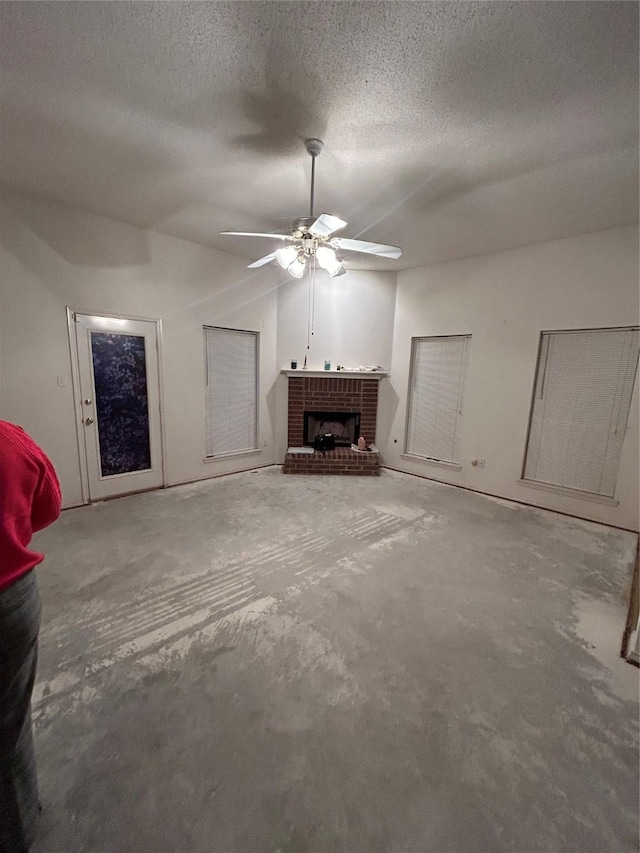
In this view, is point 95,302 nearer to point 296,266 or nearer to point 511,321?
point 296,266

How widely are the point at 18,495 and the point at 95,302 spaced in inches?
129

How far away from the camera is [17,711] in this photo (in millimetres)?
909

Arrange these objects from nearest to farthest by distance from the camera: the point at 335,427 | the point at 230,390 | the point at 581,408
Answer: the point at 581,408, the point at 230,390, the point at 335,427

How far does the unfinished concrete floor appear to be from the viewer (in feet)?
3.67

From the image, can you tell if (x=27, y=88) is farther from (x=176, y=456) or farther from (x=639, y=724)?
(x=639, y=724)

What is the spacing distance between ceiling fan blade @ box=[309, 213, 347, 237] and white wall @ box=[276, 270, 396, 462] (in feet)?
9.11

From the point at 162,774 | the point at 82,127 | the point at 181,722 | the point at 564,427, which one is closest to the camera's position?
the point at 162,774

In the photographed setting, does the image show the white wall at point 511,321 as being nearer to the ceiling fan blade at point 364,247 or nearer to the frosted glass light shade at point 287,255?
the ceiling fan blade at point 364,247

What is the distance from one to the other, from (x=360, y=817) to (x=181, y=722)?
0.75 metres

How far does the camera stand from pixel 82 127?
6.82ft

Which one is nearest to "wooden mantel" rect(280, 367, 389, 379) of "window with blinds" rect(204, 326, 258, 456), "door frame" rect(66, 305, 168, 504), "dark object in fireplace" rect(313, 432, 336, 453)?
"window with blinds" rect(204, 326, 258, 456)

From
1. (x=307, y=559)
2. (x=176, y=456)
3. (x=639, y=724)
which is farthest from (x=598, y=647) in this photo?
(x=176, y=456)

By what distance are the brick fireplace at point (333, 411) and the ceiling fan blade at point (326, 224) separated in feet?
9.33

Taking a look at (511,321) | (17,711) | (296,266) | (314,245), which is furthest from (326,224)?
(511,321)
